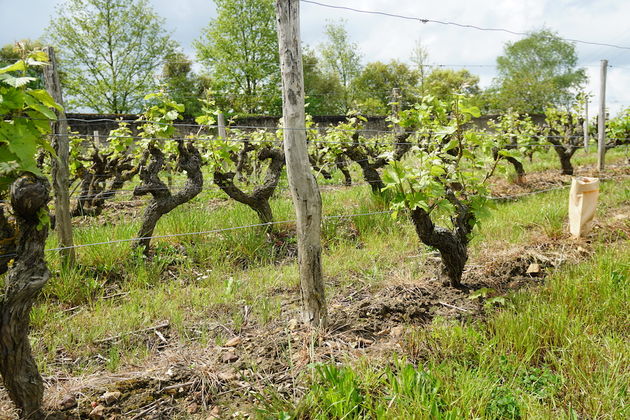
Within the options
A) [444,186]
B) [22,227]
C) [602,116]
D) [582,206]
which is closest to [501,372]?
[444,186]

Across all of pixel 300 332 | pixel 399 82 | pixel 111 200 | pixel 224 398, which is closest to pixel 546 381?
pixel 300 332

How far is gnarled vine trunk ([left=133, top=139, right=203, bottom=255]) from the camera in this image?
5047 millimetres

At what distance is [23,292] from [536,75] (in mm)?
53636

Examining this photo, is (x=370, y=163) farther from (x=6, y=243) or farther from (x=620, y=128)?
(x=620, y=128)

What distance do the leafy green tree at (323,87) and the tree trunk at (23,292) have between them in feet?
111

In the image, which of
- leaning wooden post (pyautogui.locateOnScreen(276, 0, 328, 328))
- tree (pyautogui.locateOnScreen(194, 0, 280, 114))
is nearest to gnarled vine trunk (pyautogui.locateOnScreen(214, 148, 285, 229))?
leaning wooden post (pyautogui.locateOnScreen(276, 0, 328, 328))

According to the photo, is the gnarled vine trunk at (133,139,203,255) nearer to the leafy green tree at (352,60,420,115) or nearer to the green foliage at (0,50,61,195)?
the green foliage at (0,50,61,195)

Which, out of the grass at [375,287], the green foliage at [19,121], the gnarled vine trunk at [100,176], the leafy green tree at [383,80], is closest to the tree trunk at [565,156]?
the grass at [375,287]

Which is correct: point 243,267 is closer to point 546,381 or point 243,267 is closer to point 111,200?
point 546,381

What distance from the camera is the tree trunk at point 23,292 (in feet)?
6.59

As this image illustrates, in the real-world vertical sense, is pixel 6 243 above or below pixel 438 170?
below

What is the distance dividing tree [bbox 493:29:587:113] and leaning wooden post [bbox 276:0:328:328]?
43851 mm

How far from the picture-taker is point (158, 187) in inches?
200

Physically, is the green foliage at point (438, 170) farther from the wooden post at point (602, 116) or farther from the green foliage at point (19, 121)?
the wooden post at point (602, 116)
